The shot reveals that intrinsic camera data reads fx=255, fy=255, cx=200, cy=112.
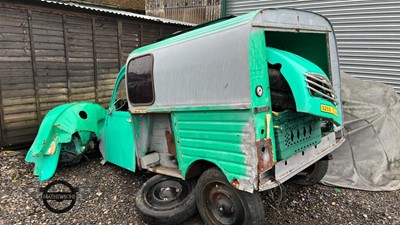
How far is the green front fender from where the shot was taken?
2.28 meters

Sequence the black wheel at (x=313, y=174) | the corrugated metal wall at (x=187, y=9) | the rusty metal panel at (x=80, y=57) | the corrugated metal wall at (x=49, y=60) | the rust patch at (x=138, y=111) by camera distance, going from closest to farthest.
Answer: the rust patch at (x=138, y=111)
the black wheel at (x=313, y=174)
the corrugated metal wall at (x=49, y=60)
the rusty metal panel at (x=80, y=57)
the corrugated metal wall at (x=187, y=9)

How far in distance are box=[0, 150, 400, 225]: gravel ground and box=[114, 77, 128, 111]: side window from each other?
124 cm

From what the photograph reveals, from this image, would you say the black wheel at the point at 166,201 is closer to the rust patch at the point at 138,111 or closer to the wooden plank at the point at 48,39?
the rust patch at the point at 138,111

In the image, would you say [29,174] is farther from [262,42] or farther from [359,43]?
[359,43]

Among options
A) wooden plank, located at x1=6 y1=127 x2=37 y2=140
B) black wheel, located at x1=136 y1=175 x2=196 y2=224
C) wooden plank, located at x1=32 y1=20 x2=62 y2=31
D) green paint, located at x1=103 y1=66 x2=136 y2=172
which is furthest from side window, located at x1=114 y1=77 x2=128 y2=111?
wooden plank, located at x1=32 y1=20 x2=62 y2=31

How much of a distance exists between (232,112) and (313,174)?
2.02 m

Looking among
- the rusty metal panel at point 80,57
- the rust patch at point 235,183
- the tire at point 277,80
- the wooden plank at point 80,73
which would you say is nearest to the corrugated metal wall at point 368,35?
the tire at point 277,80

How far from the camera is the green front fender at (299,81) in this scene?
2.28 m

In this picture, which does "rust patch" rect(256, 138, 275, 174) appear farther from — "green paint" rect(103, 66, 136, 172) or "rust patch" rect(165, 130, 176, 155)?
"green paint" rect(103, 66, 136, 172)

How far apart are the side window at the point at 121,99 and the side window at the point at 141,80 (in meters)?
0.74

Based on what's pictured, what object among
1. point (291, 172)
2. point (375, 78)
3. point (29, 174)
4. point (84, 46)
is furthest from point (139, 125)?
point (375, 78)

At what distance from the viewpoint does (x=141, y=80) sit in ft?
11.4

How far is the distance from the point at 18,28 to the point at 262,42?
556 centimetres

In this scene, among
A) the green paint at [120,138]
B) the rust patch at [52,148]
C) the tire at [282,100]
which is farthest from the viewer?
the rust patch at [52,148]
